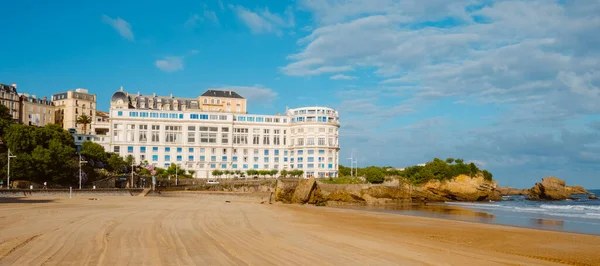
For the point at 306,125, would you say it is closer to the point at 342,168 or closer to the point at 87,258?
the point at 342,168

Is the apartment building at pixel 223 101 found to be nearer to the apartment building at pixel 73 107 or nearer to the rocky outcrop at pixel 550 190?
the apartment building at pixel 73 107

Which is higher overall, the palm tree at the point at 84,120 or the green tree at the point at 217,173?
the palm tree at the point at 84,120

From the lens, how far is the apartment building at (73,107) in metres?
128

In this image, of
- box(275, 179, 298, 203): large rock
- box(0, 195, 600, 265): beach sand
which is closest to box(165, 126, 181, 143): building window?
box(275, 179, 298, 203): large rock

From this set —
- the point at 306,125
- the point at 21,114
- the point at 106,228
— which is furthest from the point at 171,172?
the point at 106,228

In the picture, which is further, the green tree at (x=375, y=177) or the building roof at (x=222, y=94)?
the building roof at (x=222, y=94)

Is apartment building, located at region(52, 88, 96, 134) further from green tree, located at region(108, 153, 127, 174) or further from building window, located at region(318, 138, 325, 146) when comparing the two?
building window, located at region(318, 138, 325, 146)

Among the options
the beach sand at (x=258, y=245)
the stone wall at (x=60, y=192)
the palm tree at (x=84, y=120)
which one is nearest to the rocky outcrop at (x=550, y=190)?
the stone wall at (x=60, y=192)

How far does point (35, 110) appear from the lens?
12169 cm

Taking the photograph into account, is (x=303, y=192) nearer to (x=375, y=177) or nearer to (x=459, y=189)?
(x=375, y=177)

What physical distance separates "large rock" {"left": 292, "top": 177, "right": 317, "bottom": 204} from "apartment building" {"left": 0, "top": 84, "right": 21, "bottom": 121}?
82128 millimetres

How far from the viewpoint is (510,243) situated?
861 inches

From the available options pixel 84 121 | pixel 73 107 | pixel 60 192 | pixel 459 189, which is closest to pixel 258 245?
pixel 60 192

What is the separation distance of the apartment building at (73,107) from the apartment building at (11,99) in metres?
12.9
